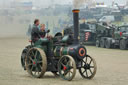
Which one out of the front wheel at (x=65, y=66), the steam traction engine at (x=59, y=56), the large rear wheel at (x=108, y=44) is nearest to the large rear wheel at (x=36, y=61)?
the steam traction engine at (x=59, y=56)

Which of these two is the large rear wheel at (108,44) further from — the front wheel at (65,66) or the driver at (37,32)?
the front wheel at (65,66)

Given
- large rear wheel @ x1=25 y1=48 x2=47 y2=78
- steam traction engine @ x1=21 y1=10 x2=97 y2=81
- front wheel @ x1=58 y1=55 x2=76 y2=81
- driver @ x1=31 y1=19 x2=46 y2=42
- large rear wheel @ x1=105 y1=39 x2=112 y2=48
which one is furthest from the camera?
large rear wheel @ x1=105 y1=39 x2=112 y2=48

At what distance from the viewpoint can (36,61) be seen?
13.0 metres

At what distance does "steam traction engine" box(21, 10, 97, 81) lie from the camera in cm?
1237

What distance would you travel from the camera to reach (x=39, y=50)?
12688 millimetres

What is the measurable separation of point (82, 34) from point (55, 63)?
71.8 feet

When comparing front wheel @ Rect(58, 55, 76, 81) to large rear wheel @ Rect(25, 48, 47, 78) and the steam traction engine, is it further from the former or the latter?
large rear wheel @ Rect(25, 48, 47, 78)

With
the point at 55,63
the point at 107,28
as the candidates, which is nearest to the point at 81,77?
the point at 55,63

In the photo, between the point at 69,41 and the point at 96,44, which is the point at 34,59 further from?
the point at 96,44

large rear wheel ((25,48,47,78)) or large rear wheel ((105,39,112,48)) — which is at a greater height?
large rear wheel ((25,48,47,78))

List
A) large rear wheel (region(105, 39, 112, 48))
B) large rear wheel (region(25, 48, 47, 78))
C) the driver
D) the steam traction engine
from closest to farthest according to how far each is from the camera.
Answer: the steam traction engine, large rear wheel (region(25, 48, 47, 78)), the driver, large rear wheel (region(105, 39, 112, 48))

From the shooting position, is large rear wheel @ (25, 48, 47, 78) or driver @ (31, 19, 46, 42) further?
driver @ (31, 19, 46, 42)

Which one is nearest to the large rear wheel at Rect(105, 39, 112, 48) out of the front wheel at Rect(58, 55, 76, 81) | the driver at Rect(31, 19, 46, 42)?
the driver at Rect(31, 19, 46, 42)

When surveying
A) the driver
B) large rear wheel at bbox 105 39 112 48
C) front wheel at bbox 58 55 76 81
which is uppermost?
the driver
